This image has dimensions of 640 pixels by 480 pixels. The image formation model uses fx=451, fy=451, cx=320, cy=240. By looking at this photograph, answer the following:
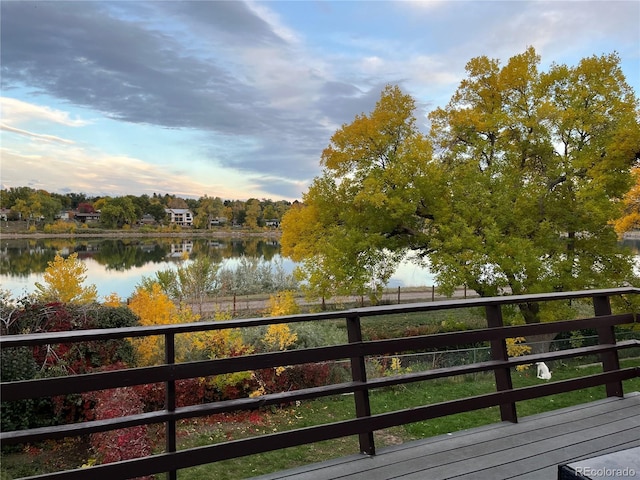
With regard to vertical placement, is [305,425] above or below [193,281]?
below

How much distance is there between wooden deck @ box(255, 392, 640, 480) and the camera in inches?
86.0

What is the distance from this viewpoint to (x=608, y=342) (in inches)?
132

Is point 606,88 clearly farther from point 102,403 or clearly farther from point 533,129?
point 102,403

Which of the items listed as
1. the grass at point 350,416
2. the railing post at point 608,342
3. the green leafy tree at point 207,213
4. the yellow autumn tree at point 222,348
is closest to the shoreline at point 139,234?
the green leafy tree at point 207,213

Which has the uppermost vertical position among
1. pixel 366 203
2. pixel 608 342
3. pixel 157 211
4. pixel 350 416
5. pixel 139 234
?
pixel 157 211

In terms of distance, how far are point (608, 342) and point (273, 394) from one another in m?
2.68

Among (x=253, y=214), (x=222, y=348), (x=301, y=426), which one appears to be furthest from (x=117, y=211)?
(x=301, y=426)

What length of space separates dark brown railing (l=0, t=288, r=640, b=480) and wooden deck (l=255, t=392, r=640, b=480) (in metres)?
0.15

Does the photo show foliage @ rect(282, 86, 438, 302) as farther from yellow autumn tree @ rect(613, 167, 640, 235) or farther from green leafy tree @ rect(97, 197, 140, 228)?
green leafy tree @ rect(97, 197, 140, 228)

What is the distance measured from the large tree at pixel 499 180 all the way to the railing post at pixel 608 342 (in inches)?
304

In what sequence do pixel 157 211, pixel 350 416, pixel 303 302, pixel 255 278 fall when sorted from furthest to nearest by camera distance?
1. pixel 157 211
2. pixel 255 278
3. pixel 303 302
4. pixel 350 416

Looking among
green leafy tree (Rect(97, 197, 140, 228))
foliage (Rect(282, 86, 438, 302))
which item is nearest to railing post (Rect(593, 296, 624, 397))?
foliage (Rect(282, 86, 438, 302))

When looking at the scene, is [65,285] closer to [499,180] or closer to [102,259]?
[499,180]

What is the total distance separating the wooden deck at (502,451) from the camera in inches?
86.0
